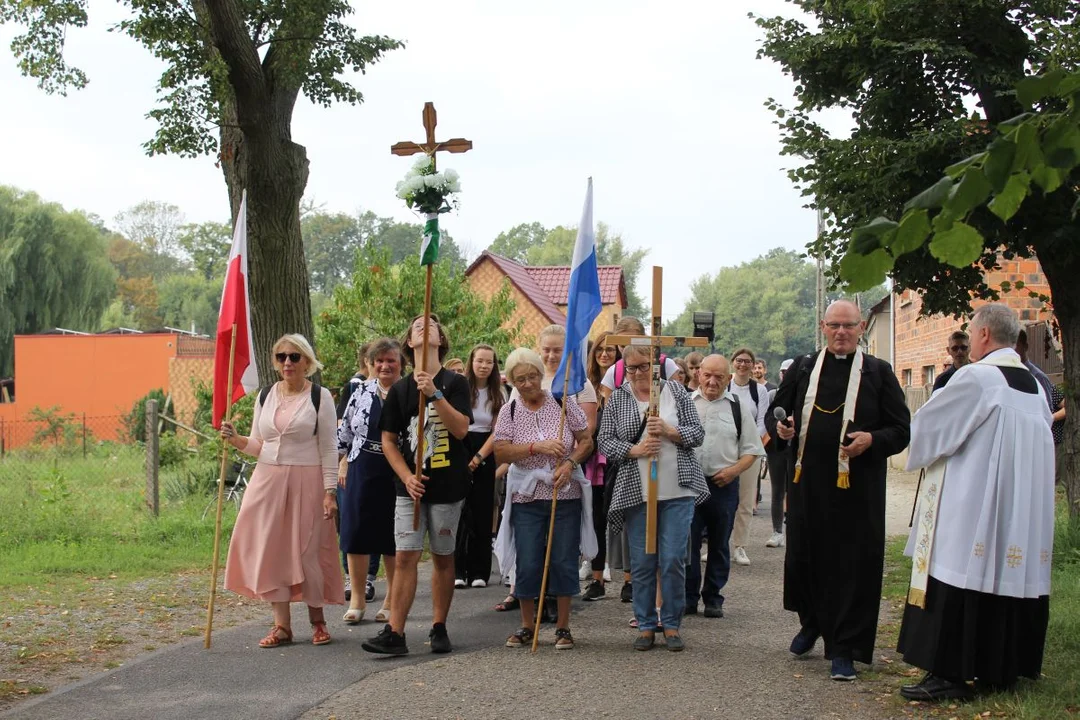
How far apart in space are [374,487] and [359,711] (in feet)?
8.63

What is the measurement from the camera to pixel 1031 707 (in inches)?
240

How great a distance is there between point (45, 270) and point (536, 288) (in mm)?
21696

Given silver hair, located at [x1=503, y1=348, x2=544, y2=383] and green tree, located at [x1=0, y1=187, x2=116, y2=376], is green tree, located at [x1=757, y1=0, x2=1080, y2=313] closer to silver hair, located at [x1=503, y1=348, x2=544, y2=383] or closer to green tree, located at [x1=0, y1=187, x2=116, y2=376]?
silver hair, located at [x1=503, y1=348, x2=544, y2=383]

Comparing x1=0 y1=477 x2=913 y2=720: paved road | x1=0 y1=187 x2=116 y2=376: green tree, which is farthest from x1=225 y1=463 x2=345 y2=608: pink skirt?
x1=0 y1=187 x2=116 y2=376: green tree

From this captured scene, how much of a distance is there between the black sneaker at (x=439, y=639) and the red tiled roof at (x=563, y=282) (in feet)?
119

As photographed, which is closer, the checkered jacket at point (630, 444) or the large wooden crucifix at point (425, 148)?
the large wooden crucifix at point (425, 148)

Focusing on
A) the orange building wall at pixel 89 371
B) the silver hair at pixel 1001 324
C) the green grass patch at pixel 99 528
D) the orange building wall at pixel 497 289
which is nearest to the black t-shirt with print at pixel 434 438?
the silver hair at pixel 1001 324

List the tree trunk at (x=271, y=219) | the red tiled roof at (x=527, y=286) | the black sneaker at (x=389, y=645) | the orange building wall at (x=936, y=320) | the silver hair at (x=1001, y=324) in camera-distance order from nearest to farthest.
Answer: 1. the silver hair at (x=1001, y=324)
2. the black sneaker at (x=389, y=645)
3. the tree trunk at (x=271, y=219)
4. the orange building wall at (x=936, y=320)
5. the red tiled roof at (x=527, y=286)

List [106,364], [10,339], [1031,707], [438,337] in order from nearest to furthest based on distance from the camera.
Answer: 1. [1031,707]
2. [438,337]
3. [106,364]
4. [10,339]

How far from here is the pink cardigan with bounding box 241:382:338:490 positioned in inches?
321

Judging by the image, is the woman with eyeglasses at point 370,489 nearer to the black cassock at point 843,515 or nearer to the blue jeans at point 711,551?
the blue jeans at point 711,551

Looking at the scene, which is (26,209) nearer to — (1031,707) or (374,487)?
(374,487)

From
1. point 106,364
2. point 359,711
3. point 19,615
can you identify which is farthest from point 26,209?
point 359,711

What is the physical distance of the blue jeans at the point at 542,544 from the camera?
8031 mm
